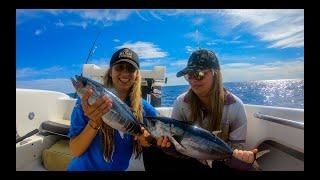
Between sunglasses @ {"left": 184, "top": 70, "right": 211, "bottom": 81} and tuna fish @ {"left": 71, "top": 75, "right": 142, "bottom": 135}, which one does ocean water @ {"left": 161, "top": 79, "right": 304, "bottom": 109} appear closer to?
sunglasses @ {"left": 184, "top": 70, "right": 211, "bottom": 81}

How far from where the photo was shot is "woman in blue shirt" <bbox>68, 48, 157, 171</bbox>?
1.77 meters

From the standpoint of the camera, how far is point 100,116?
5.35 ft

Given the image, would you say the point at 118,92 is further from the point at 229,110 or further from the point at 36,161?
the point at 36,161

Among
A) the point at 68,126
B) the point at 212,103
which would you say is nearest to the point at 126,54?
the point at 212,103

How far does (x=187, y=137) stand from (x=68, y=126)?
146 cm

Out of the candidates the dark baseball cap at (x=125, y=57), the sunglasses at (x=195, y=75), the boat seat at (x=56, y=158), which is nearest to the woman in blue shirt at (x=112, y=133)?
the dark baseball cap at (x=125, y=57)

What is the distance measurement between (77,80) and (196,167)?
1.01 m

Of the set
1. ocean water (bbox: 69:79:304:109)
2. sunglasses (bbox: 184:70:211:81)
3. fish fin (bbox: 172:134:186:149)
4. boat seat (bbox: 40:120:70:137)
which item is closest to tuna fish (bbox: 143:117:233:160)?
fish fin (bbox: 172:134:186:149)

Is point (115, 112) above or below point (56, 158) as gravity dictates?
above

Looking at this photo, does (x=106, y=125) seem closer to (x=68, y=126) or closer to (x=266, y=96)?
(x=68, y=126)

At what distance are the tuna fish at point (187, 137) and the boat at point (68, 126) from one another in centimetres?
63

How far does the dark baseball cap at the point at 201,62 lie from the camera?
77.7 inches

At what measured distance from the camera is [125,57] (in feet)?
5.72

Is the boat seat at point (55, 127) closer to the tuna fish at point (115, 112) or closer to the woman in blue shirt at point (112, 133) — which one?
the woman in blue shirt at point (112, 133)
